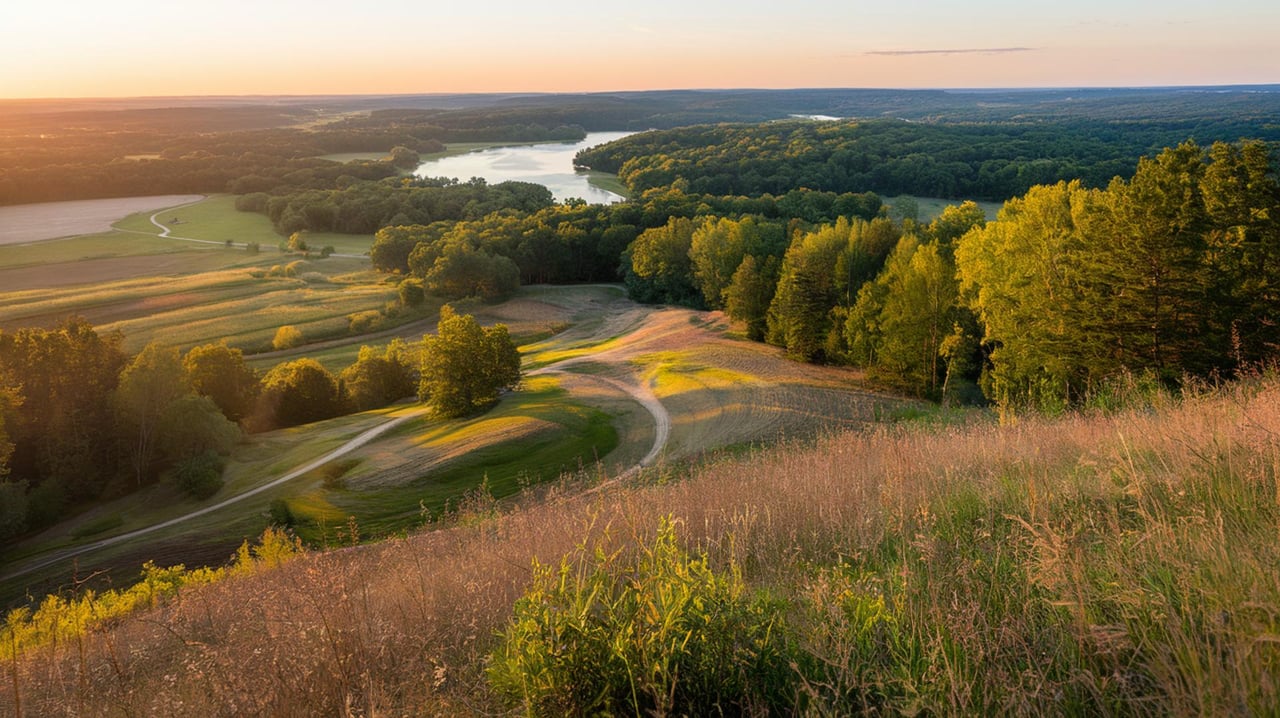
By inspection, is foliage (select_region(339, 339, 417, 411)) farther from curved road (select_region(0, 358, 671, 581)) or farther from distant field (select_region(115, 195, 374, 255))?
distant field (select_region(115, 195, 374, 255))

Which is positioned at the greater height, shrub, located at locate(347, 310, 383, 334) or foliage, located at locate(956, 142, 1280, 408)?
foliage, located at locate(956, 142, 1280, 408)

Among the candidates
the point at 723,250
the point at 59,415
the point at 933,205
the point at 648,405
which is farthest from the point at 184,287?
the point at 933,205

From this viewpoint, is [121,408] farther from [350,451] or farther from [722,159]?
[722,159]

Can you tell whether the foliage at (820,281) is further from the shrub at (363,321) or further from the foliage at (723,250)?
the shrub at (363,321)

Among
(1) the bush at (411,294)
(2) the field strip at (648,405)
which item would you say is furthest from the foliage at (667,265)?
(2) the field strip at (648,405)

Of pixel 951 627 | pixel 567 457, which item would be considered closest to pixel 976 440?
pixel 951 627

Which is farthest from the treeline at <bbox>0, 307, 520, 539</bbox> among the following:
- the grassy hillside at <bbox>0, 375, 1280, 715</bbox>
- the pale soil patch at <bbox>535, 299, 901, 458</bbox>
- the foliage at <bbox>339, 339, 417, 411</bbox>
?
the grassy hillside at <bbox>0, 375, 1280, 715</bbox>
